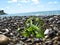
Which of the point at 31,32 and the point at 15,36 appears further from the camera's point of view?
the point at 15,36

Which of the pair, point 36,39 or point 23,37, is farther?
point 23,37

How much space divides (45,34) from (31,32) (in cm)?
49

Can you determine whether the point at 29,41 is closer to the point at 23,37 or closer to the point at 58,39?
the point at 23,37

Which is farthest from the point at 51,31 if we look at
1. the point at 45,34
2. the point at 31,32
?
the point at 31,32

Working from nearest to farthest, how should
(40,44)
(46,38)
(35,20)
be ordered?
(40,44) → (46,38) → (35,20)

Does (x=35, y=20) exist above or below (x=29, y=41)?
above

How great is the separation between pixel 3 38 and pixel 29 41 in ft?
2.93

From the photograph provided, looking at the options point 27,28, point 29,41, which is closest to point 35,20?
point 27,28

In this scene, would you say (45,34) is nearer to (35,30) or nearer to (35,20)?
(35,30)

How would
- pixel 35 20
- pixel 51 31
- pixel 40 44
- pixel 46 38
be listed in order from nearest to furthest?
pixel 40 44 < pixel 46 38 < pixel 51 31 < pixel 35 20

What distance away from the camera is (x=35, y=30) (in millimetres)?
6113

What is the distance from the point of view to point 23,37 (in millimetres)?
6555

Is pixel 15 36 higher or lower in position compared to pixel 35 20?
lower

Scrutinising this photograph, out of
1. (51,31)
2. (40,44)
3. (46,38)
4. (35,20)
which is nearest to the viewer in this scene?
(40,44)
